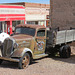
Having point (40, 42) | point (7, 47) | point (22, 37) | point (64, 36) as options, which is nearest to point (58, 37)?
point (64, 36)

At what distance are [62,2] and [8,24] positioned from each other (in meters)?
14.6

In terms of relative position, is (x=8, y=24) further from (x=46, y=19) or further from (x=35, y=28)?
(x=35, y=28)

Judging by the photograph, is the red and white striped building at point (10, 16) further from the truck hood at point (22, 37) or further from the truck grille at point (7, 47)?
the truck grille at point (7, 47)

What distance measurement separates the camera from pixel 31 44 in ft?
29.5

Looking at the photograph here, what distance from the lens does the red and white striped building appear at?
27922mm

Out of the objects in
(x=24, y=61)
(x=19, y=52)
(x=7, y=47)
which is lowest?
(x=24, y=61)

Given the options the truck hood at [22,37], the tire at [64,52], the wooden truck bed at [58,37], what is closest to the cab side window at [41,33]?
the wooden truck bed at [58,37]

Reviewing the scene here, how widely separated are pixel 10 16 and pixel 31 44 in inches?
837

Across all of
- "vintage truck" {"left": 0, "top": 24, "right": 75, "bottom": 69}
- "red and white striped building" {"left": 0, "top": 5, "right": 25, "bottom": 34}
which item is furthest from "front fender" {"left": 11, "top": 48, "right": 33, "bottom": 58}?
"red and white striped building" {"left": 0, "top": 5, "right": 25, "bottom": 34}

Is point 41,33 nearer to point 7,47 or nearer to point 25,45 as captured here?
point 25,45

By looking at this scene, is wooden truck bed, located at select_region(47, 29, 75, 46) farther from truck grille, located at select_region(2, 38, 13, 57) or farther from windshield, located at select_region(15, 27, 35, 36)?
truck grille, located at select_region(2, 38, 13, 57)

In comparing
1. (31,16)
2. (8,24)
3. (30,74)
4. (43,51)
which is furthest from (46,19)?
(30,74)

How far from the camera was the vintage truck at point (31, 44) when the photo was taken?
8.32m

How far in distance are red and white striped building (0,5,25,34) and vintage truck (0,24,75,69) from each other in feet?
59.2
